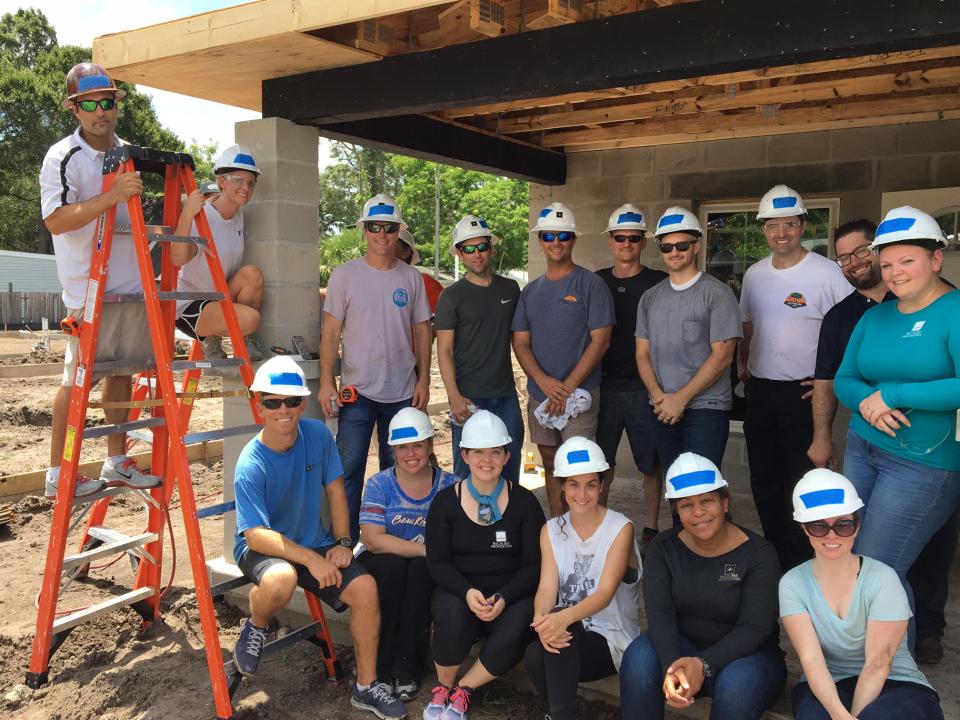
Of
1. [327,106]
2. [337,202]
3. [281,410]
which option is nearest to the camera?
[281,410]

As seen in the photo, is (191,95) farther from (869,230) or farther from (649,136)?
(869,230)

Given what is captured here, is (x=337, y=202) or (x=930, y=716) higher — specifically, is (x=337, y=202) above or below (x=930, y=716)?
above

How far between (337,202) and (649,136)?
154 ft

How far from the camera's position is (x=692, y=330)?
420cm

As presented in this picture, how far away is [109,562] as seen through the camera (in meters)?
6.00

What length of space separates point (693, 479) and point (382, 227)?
92.8 inches

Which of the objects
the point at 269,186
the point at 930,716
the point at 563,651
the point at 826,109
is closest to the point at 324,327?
the point at 269,186

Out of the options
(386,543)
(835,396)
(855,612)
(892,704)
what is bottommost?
(892,704)

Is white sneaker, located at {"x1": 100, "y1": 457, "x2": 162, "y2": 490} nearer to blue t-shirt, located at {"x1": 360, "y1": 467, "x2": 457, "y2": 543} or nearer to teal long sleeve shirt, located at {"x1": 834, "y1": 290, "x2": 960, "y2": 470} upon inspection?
blue t-shirt, located at {"x1": 360, "y1": 467, "x2": 457, "y2": 543}

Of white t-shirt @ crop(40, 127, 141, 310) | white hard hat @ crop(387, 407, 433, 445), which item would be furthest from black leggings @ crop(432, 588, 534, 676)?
white t-shirt @ crop(40, 127, 141, 310)

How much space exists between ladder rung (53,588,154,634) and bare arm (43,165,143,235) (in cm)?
194

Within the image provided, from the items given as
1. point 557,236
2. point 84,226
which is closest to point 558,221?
point 557,236

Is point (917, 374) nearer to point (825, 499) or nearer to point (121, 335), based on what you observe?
point (825, 499)

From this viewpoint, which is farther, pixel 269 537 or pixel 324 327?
pixel 324 327
